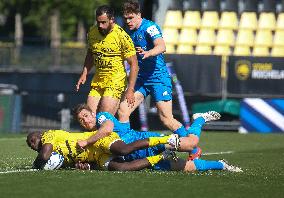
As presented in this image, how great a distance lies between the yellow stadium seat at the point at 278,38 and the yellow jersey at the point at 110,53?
16177 millimetres

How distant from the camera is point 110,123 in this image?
39.7 feet

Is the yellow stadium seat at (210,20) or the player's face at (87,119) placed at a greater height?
the player's face at (87,119)

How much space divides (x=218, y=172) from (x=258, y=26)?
61.3 feet

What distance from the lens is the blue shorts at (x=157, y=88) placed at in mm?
14969

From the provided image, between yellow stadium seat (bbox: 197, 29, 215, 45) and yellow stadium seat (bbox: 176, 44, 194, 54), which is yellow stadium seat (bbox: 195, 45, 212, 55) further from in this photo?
yellow stadium seat (bbox: 176, 44, 194, 54)

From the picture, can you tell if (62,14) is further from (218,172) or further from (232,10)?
(218,172)

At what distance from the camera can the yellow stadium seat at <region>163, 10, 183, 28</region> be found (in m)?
30.4

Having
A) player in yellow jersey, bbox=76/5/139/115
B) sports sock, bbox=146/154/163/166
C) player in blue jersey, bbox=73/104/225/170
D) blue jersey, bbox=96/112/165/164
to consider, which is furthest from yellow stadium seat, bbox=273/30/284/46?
sports sock, bbox=146/154/163/166

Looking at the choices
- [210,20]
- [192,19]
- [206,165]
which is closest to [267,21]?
[210,20]

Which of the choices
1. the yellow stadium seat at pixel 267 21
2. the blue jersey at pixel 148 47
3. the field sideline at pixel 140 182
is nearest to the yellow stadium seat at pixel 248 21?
the yellow stadium seat at pixel 267 21

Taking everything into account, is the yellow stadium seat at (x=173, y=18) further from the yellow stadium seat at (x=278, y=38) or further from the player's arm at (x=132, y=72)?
the player's arm at (x=132, y=72)

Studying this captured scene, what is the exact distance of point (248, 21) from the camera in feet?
100

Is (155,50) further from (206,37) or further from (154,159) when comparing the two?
(206,37)

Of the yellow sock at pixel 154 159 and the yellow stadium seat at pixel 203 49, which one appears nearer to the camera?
the yellow sock at pixel 154 159
